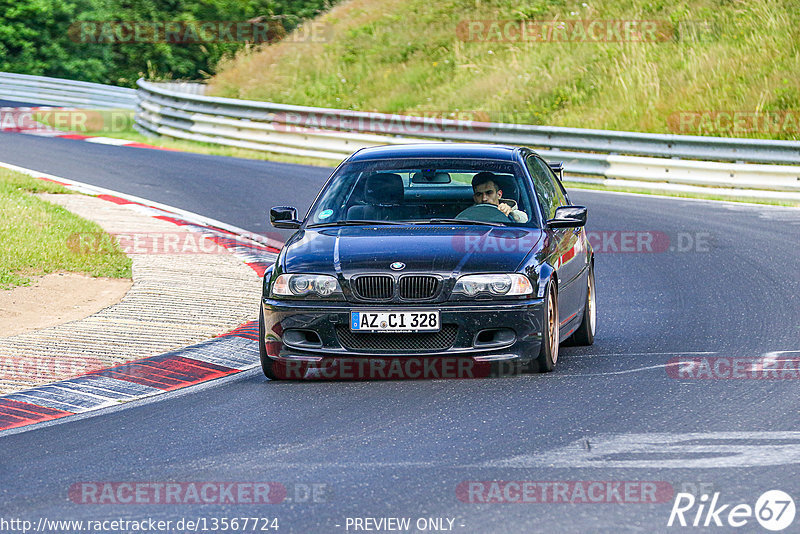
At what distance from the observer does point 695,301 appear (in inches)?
478

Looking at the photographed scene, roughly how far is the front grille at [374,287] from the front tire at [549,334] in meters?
1.04

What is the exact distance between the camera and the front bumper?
8398mm

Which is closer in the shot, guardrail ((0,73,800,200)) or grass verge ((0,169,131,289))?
grass verge ((0,169,131,289))

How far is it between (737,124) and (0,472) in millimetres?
20632

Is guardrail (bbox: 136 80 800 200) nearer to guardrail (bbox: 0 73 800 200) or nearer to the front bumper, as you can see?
guardrail (bbox: 0 73 800 200)

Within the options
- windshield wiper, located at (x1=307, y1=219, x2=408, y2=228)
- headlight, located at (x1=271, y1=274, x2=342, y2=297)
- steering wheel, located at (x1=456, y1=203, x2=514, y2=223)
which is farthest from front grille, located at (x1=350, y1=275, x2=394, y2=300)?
steering wheel, located at (x1=456, y1=203, x2=514, y2=223)

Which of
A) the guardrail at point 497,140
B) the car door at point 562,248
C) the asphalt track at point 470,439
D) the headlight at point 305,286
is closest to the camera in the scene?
the asphalt track at point 470,439

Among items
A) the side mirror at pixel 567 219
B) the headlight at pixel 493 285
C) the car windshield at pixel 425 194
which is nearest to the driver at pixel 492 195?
the car windshield at pixel 425 194

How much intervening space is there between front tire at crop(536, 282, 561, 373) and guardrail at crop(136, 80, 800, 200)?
1250 centimetres

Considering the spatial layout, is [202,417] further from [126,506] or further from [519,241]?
[519,241]

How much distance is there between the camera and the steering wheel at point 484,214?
9406 millimetres

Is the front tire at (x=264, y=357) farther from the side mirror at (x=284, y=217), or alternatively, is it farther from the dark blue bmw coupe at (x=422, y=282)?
the side mirror at (x=284, y=217)

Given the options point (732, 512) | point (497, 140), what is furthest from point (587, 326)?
point (497, 140)

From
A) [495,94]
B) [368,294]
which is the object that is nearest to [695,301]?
[368,294]
